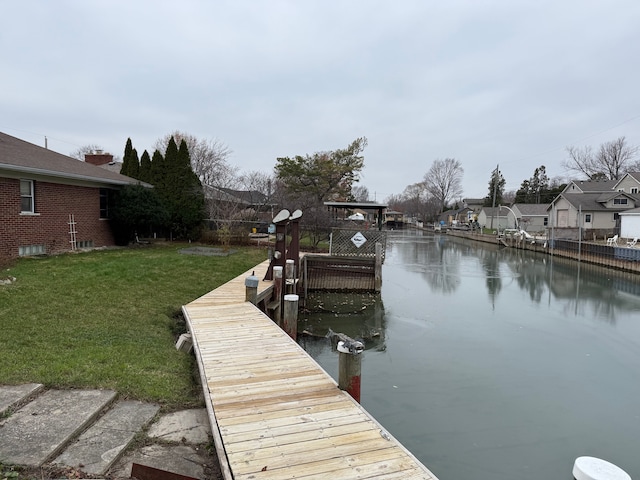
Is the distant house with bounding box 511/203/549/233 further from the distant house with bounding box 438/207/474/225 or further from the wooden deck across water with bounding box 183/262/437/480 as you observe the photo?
the wooden deck across water with bounding box 183/262/437/480

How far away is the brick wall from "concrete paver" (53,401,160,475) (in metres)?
9.80

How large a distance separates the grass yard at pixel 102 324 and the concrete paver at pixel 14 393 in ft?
0.44

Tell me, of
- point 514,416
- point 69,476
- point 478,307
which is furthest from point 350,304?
point 69,476

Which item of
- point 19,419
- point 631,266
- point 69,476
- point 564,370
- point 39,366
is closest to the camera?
point 69,476

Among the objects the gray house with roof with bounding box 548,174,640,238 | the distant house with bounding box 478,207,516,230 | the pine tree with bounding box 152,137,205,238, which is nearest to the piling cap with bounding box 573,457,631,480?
the pine tree with bounding box 152,137,205,238

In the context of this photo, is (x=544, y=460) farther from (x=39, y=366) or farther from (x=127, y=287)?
(x=127, y=287)

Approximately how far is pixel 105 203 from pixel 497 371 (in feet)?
50.6

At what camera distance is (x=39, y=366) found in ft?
16.2

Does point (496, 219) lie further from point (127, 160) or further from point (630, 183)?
point (127, 160)

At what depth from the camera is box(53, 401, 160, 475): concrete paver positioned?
131 inches

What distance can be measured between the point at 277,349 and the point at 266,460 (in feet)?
9.23

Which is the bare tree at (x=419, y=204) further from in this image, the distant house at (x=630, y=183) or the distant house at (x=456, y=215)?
the distant house at (x=630, y=183)

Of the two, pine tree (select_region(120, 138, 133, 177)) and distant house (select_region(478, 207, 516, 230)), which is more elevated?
pine tree (select_region(120, 138, 133, 177))

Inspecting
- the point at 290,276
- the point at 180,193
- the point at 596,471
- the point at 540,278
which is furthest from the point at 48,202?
the point at 540,278
